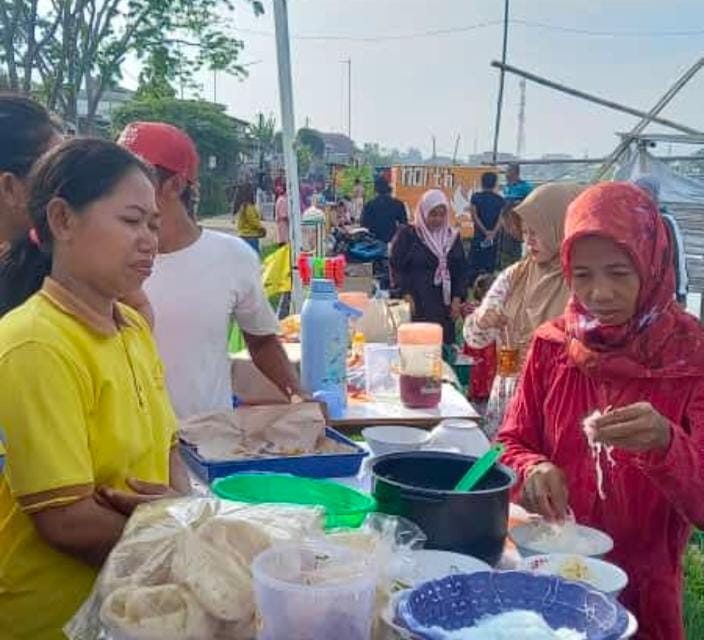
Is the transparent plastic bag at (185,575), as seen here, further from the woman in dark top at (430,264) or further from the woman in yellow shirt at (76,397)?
the woman in dark top at (430,264)

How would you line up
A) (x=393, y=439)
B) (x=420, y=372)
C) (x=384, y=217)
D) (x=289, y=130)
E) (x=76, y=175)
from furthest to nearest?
(x=384, y=217), (x=289, y=130), (x=420, y=372), (x=393, y=439), (x=76, y=175)

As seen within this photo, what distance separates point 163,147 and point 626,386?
1.47m

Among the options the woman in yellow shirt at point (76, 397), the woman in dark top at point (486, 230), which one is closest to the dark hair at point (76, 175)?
the woman in yellow shirt at point (76, 397)

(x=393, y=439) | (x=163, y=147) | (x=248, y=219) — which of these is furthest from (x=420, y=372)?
(x=248, y=219)

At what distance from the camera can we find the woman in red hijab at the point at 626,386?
1838 millimetres

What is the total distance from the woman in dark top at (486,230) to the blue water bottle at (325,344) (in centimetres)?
907

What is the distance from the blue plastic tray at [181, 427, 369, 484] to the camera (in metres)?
1.99

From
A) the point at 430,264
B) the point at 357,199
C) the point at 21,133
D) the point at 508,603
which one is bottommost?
the point at 357,199

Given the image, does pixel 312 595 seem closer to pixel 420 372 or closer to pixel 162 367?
pixel 162 367

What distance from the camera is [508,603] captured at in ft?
3.83

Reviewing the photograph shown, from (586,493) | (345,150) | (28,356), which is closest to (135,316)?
(28,356)

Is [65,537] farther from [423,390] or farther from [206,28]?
[206,28]

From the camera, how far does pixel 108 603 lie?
1.07 metres

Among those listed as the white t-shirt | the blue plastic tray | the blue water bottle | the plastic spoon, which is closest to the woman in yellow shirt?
the blue plastic tray
